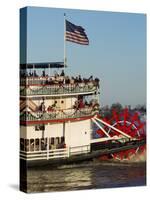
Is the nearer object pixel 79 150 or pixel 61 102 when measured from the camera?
pixel 61 102

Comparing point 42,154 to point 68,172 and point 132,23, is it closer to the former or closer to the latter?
point 68,172

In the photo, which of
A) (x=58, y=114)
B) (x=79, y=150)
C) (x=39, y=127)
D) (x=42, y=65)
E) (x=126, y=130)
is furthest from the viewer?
(x=126, y=130)

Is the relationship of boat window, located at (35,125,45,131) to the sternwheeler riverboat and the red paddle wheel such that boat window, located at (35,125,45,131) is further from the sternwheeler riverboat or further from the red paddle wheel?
the red paddle wheel

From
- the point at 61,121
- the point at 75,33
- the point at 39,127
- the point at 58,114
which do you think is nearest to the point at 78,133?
the point at 61,121

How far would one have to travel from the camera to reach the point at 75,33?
13.0 metres

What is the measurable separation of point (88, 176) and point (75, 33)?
8.25ft

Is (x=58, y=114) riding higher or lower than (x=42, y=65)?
lower

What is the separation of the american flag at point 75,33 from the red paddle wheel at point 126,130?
148 centimetres

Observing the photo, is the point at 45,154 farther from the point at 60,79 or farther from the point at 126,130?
the point at 126,130

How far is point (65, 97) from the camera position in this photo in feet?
42.7

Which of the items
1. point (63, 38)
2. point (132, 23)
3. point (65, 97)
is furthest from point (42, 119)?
point (132, 23)

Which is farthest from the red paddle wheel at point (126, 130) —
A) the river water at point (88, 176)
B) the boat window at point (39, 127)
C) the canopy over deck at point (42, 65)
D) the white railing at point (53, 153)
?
the canopy over deck at point (42, 65)

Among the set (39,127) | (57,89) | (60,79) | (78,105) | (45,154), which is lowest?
(45,154)

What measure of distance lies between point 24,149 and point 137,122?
233 centimetres
